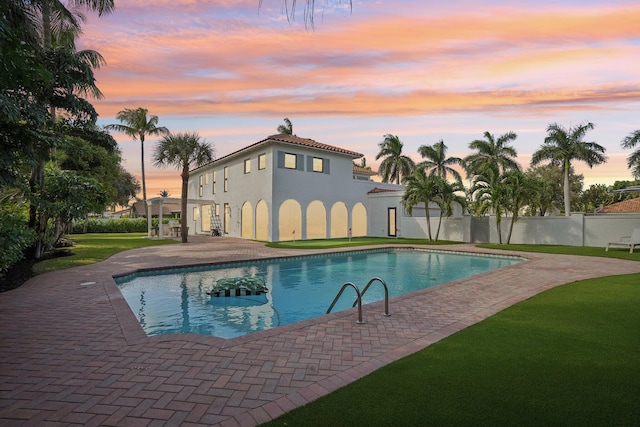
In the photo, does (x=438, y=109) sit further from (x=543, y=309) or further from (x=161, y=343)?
(x=161, y=343)

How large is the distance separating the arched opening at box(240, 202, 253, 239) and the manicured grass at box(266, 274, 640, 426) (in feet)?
71.0

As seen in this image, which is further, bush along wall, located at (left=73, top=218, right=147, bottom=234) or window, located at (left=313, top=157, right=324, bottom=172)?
bush along wall, located at (left=73, top=218, right=147, bottom=234)

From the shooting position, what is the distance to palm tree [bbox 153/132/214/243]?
21.6m

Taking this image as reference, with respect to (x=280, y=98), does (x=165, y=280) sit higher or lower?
lower

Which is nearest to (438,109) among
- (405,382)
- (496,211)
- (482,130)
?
(496,211)

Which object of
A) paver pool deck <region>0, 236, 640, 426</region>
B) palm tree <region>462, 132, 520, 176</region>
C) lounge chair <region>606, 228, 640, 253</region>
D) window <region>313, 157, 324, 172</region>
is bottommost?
paver pool deck <region>0, 236, 640, 426</region>

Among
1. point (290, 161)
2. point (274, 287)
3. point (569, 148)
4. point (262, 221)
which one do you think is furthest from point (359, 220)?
point (274, 287)

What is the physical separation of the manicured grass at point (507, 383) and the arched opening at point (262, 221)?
19.0 metres

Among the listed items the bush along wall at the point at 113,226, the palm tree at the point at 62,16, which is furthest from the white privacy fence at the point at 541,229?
the bush along wall at the point at 113,226

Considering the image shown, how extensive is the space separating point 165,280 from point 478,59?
11.1m

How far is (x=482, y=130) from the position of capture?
35.2 metres

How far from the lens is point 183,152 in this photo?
2167 cm

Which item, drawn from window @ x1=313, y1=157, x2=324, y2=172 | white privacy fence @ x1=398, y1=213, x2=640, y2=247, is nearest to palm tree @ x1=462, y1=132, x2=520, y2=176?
white privacy fence @ x1=398, y1=213, x2=640, y2=247

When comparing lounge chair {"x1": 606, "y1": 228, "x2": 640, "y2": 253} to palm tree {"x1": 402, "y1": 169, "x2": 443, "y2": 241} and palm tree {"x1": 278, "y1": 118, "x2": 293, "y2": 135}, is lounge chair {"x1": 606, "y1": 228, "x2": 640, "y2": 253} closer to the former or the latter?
palm tree {"x1": 402, "y1": 169, "x2": 443, "y2": 241}
